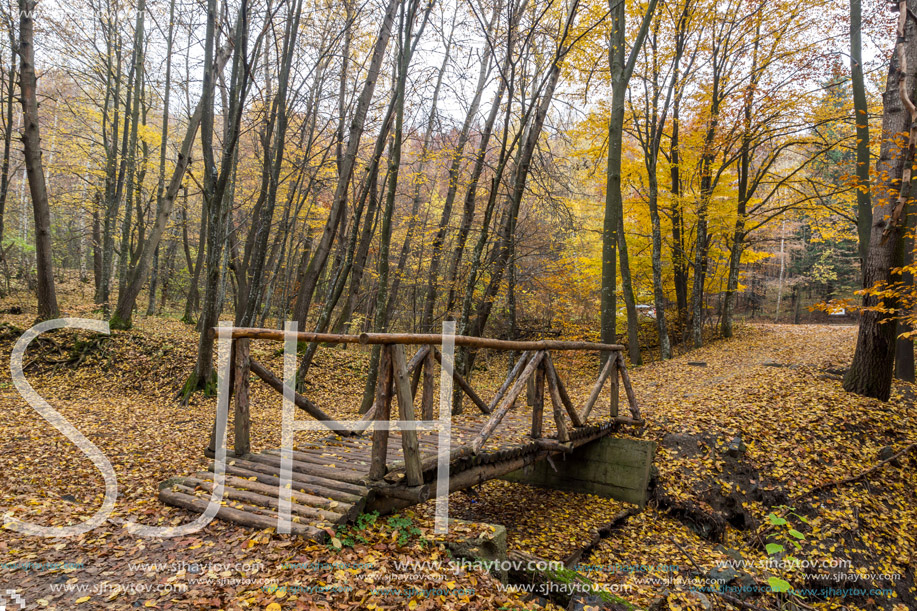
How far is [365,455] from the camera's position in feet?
16.0

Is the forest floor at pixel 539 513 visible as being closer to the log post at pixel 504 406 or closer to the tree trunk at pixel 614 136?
the log post at pixel 504 406

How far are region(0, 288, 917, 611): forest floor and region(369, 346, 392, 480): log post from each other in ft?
1.41

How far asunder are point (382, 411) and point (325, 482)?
0.90 m

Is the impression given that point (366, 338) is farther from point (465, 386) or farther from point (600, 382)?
point (600, 382)

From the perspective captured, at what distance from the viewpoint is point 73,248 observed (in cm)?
2294

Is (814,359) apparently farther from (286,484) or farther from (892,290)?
(286,484)

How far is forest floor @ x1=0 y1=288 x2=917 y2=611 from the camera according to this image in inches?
118

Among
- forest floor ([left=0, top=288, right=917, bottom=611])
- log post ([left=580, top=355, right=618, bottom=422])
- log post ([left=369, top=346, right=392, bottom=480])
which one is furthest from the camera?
log post ([left=580, top=355, right=618, bottom=422])

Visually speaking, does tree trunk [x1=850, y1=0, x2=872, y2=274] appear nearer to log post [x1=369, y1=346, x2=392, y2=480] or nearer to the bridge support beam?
the bridge support beam

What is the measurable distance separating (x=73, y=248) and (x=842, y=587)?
30079 mm

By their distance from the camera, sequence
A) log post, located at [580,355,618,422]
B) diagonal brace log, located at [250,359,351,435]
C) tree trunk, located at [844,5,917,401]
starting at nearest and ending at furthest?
diagonal brace log, located at [250,359,351,435] < log post, located at [580,355,618,422] < tree trunk, located at [844,5,917,401]

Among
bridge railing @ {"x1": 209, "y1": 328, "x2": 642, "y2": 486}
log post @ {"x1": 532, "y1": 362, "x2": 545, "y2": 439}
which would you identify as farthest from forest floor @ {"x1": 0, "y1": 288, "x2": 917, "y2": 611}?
log post @ {"x1": 532, "y1": 362, "x2": 545, "y2": 439}

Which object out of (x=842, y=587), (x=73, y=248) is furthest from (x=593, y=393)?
(x=73, y=248)

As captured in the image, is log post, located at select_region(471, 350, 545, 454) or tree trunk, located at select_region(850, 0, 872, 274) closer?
log post, located at select_region(471, 350, 545, 454)
